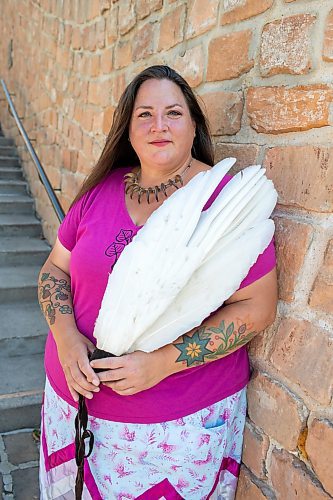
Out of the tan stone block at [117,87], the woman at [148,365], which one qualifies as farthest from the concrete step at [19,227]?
the woman at [148,365]

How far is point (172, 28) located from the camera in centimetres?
189

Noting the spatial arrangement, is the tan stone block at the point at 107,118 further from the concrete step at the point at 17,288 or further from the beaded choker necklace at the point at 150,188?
the concrete step at the point at 17,288

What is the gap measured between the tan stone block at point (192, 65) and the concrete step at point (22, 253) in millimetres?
2379

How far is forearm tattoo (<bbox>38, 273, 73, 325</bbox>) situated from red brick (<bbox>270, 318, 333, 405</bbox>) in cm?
62

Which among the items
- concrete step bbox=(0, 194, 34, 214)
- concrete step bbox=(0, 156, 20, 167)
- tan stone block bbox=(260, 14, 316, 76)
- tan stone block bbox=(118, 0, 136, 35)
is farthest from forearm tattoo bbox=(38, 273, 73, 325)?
concrete step bbox=(0, 156, 20, 167)

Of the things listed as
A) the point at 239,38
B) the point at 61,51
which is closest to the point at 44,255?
the point at 61,51

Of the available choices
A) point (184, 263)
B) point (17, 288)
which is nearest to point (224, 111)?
point (184, 263)

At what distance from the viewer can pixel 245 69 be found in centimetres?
139

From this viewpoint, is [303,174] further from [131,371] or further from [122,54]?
[122,54]

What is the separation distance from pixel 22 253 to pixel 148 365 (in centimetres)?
288

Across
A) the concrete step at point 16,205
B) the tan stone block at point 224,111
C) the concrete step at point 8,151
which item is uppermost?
the tan stone block at point 224,111

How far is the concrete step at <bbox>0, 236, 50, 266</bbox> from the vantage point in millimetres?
3770

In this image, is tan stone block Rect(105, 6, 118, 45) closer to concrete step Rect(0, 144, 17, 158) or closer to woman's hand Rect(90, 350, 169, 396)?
woman's hand Rect(90, 350, 169, 396)

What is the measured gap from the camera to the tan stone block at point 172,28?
71.2 inches
